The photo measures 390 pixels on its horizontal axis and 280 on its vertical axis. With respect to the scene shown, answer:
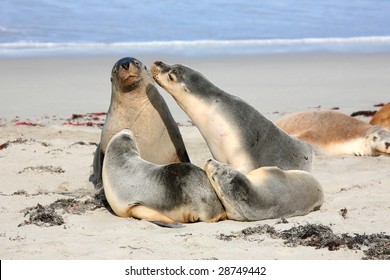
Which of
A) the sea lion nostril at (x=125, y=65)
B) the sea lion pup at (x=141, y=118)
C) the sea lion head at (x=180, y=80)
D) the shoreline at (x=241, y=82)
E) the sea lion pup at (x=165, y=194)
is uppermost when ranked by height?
the sea lion nostril at (x=125, y=65)

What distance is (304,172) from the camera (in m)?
6.30

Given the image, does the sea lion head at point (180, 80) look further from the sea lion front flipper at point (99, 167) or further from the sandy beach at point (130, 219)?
the sandy beach at point (130, 219)

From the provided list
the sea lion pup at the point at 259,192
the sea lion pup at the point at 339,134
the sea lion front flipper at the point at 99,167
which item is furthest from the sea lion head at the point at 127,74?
the sea lion pup at the point at 339,134

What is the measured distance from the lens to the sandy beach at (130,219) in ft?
16.5

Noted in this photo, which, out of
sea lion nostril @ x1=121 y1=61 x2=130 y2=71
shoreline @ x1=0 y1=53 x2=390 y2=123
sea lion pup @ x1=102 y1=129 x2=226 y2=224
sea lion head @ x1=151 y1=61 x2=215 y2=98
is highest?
sea lion nostril @ x1=121 y1=61 x2=130 y2=71

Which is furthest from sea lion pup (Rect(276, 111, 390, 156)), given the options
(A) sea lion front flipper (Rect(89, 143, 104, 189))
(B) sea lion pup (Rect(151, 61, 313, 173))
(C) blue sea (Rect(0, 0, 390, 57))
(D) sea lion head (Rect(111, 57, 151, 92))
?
(C) blue sea (Rect(0, 0, 390, 57))

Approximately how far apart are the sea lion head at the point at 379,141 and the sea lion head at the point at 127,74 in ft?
10.2

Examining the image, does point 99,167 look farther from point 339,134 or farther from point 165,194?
point 339,134

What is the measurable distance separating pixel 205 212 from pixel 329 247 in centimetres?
109

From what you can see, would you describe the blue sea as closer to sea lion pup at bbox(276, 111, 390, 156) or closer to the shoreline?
the shoreline

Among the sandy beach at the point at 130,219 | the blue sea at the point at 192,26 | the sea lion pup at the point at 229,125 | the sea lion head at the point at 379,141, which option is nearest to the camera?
the sandy beach at the point at 130,219

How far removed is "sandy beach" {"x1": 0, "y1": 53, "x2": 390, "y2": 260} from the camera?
16.5 ft

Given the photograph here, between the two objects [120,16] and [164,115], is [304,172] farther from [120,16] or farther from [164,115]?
[120,16]

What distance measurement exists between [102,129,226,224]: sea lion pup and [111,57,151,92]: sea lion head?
1008 millimetres
